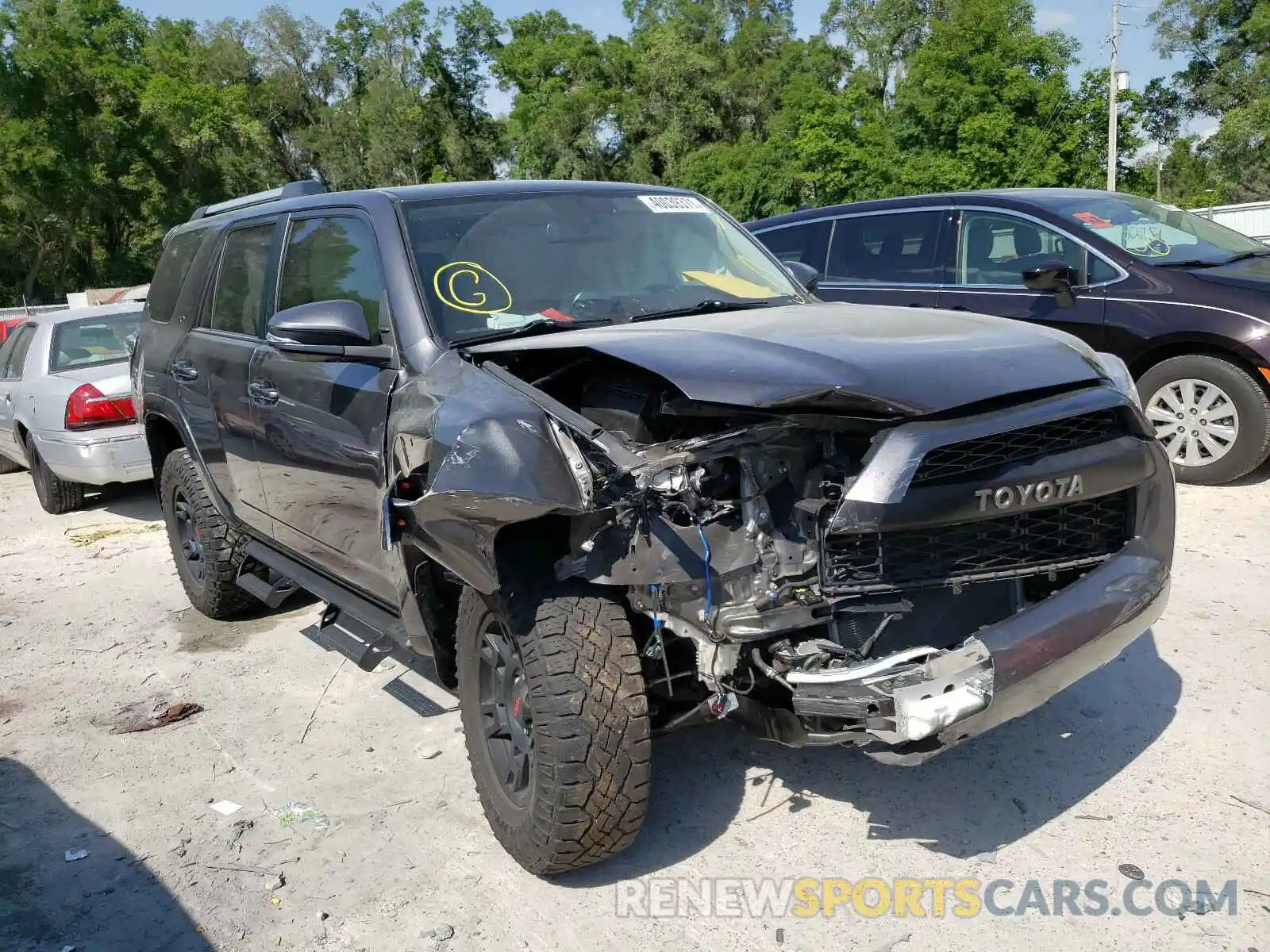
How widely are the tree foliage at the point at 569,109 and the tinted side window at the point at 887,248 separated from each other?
3016 centimetres

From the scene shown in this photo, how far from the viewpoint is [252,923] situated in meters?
2.87

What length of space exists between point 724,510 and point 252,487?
2627 mm

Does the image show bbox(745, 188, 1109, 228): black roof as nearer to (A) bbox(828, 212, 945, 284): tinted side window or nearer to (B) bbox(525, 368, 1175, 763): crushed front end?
(A) bbox(828, 212, 945, 284): tinted side window

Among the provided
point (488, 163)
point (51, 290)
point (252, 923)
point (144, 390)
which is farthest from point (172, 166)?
point (252, 923)

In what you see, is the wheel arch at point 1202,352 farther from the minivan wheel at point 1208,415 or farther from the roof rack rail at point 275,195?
the roof rack rail at point 275,195

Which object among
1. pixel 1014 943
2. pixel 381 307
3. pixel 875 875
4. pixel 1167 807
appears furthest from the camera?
pixel 381 307

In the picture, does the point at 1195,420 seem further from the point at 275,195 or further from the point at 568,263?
the point at 275,195

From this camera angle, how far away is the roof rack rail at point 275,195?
457 cm

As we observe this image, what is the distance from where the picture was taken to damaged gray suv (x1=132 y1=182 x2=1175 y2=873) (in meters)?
2.48

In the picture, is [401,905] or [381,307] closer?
[401,905]

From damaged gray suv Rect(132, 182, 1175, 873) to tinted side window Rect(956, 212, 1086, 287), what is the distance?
369 cm

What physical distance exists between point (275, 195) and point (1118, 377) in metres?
3.75

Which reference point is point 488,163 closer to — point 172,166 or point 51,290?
point 172,166

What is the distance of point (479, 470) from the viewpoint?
8.50 feet
